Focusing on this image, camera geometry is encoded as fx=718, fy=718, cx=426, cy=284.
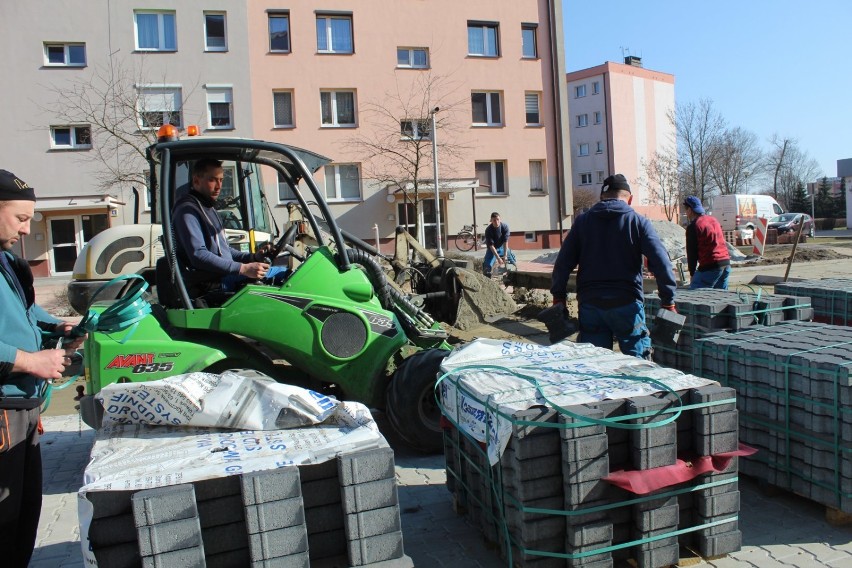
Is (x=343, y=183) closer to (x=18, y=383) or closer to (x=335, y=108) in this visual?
(x=335, y=108)

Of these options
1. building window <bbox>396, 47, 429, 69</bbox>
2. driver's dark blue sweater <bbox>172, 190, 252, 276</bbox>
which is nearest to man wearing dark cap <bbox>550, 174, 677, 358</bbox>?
driver's dark blue sweater <bbox>172, 190, 252, 276</bbox>

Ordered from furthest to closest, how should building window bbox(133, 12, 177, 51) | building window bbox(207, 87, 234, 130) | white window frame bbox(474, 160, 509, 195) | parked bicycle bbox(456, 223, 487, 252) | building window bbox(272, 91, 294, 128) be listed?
white window frame bbox(474, 160, 509, 195) < parked bicycle bbox(456, 223, 487, 252) < building window bbox(272, 91, 294, 128) < building window bbox(207, 87, 234, 130) < building window bbox(133, 12, 177, 51)

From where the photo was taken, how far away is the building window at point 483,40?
31.8 meters

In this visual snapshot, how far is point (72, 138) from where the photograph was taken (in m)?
27.2

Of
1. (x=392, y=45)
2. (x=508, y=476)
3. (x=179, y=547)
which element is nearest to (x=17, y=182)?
(x=179, y=547)

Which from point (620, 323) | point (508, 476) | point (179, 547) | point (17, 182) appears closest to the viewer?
point (179, 547)

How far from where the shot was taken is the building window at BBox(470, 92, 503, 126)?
105ft

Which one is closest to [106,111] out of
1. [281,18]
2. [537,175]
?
[281,18]

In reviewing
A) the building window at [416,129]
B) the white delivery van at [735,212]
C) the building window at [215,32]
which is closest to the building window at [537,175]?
the building window at [416,129]

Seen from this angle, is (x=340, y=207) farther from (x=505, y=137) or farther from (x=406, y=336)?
(x=406, y=336)

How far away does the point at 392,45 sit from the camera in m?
30.5

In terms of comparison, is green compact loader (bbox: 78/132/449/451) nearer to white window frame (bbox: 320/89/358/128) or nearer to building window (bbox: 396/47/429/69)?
white window frame (bbox: 320/89/358/128)

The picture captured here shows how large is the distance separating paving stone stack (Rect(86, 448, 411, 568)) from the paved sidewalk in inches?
32.4

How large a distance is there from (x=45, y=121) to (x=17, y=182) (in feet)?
88.7
